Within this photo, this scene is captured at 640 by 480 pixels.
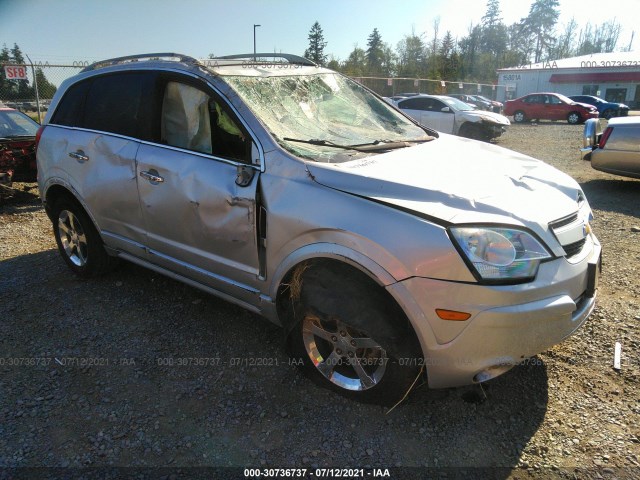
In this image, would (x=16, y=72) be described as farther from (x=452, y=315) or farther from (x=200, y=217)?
(x=452, y=315)

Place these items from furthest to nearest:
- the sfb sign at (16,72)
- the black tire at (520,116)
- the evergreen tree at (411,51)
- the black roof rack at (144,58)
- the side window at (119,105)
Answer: the evergreen tree at (411,51), the black tire at (520,116), the sfb sign at (16,72), the side window at (119,105), the black roof rack at (144,58)

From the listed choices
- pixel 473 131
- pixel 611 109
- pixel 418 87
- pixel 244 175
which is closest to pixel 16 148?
pixel 244 175

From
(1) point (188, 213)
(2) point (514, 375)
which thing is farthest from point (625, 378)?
(1) point (188, 213)

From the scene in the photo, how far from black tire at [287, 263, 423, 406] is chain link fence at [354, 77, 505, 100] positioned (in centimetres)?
1701

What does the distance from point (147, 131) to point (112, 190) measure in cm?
57

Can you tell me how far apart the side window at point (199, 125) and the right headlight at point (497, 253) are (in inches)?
56.1

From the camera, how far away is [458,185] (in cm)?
252

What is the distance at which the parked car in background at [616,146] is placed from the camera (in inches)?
289

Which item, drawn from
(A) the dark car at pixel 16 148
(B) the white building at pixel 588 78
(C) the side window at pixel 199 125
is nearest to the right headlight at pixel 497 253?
(C) the side window at pixel 199 125

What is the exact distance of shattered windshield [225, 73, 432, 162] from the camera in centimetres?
293

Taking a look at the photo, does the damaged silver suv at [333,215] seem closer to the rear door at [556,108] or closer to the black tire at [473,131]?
the black tire at [473,131]

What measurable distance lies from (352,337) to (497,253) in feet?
2.92

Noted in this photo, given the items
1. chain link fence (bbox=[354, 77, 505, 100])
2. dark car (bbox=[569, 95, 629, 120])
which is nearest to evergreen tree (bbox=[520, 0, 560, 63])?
chain link fence (bbox=[354, 77, 505, 100])

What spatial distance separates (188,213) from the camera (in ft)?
10.1
